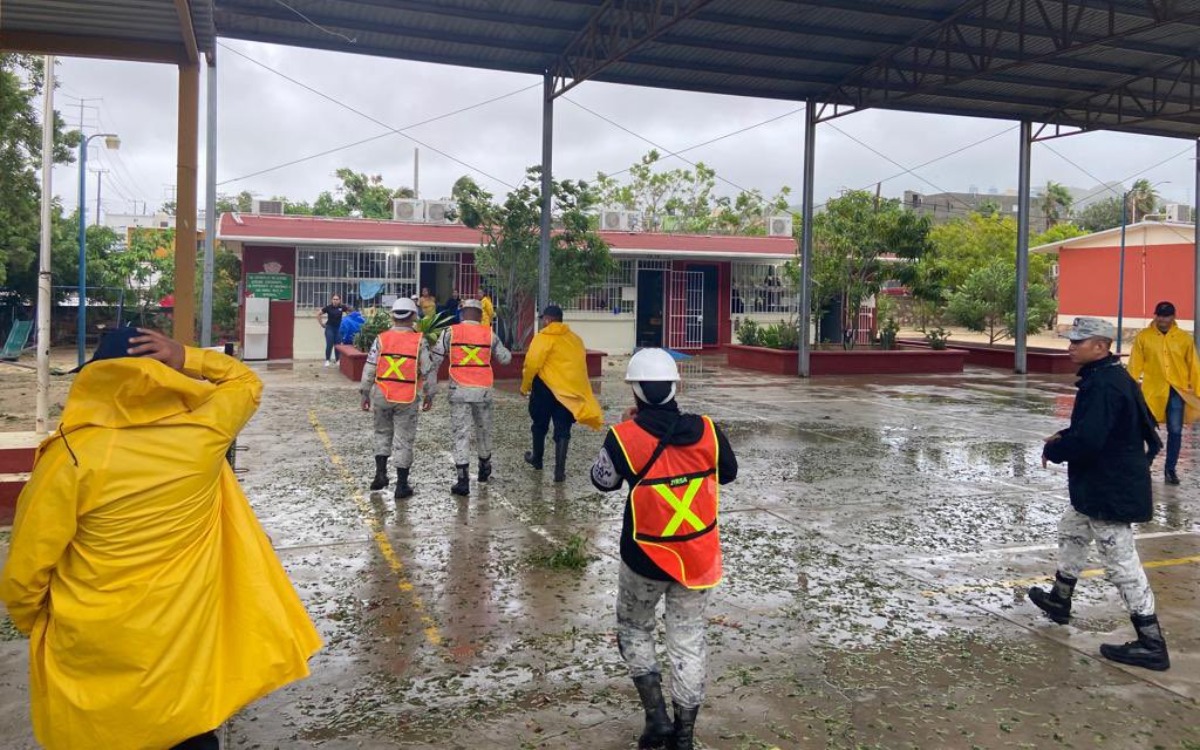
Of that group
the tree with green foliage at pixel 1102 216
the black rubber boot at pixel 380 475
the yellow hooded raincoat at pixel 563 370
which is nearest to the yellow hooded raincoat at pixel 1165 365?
the yellow hooded raincoat at pixel 563 370

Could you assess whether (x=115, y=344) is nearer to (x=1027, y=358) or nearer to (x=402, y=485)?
(x=402, y=485)

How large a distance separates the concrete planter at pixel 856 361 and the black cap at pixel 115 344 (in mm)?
17879

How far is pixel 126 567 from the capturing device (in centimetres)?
263

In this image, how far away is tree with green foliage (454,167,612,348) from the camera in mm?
17438

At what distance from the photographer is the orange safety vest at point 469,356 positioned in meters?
7.82

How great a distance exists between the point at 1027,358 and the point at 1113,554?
1892cm

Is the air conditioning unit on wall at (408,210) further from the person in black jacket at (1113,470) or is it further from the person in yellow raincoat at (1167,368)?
the person in black jacket at (1113,470)

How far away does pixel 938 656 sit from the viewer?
14.7 feet

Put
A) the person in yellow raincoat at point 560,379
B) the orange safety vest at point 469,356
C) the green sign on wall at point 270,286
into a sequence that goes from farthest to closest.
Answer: the green sign on wall at point 270,286, the person in yellow raincoat at point 560,379, the orange safety vest at point 469,356

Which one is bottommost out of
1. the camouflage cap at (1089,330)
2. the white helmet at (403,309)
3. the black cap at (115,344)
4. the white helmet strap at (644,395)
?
the white helmet strap at (644,395)

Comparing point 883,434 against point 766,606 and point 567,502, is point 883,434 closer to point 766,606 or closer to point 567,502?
point 567,502

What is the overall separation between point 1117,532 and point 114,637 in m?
4.35

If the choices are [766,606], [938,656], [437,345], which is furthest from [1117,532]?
[437,345]

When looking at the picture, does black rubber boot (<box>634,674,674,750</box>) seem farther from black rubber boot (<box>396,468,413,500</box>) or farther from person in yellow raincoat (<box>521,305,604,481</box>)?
person in yellow raincoat (<box>521,305,604,481</box>)
